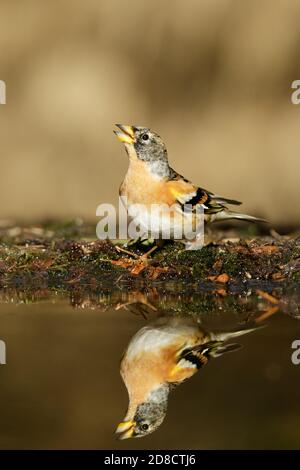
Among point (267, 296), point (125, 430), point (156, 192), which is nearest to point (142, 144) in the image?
point (156, 192)

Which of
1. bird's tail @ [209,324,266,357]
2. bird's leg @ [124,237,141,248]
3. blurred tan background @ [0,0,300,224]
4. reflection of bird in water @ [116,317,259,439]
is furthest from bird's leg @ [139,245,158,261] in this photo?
blurred tan background @ [0,0,300,224]

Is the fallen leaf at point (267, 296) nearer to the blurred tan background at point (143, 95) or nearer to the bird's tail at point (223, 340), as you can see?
the bird's tail at point (223, 340)

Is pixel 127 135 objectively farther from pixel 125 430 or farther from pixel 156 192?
pixel 125 430

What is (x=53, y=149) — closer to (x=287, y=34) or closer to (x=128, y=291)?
(x=287, y=34)

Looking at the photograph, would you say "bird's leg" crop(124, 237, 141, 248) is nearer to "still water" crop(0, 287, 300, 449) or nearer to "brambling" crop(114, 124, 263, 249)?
"brambling" crop(114, 124, 263, 249)

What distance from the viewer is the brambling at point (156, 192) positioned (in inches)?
271

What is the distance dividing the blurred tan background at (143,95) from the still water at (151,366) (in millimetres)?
4621

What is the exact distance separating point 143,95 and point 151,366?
22.3 ft

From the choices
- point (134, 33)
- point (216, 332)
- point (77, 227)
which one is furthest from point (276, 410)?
point (134, 33)

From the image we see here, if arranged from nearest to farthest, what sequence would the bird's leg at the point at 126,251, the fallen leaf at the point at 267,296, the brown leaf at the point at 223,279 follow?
the fallen leaf at the point at 267,296
the brown leaf at the point at 223,279
the bird's leg at the point at 126,251

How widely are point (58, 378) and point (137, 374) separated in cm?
46

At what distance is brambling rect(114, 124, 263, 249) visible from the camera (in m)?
6.88

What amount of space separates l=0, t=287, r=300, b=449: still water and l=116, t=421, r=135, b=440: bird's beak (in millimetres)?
20

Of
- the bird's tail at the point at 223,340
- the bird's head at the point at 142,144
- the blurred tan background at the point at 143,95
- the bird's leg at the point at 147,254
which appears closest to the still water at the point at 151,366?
the bird's tail at the point at 223,340
